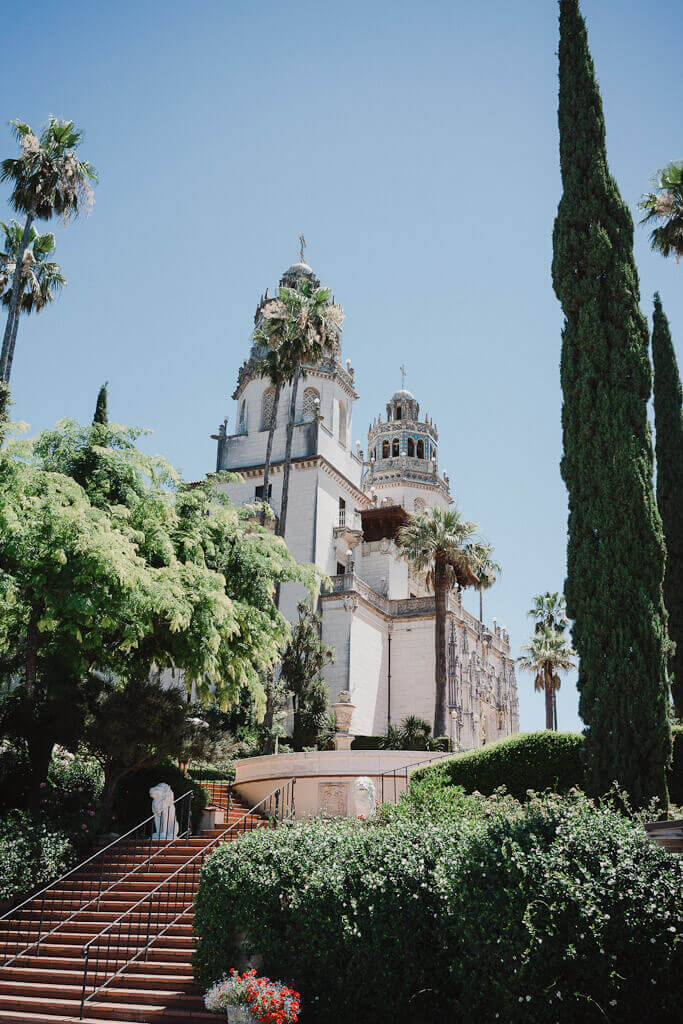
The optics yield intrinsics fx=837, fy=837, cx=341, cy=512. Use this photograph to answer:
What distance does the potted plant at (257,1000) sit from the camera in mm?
10711

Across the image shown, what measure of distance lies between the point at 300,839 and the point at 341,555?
108ft

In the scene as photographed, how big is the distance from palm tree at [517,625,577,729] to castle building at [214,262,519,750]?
3.42 meters

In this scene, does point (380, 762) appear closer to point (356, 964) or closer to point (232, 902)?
point (232, 902)

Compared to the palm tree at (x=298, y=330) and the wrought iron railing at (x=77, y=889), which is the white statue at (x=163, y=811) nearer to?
the wrought iron railing at (x=77, y=889)

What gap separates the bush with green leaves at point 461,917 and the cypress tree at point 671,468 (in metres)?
10.8

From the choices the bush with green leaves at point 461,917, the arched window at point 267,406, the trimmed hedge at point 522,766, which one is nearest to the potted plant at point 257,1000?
the bush with green leaves at point 461,917

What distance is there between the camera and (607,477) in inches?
663

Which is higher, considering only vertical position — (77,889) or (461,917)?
(461,917)

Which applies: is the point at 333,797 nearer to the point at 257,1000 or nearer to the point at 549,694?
the point at 257,1000

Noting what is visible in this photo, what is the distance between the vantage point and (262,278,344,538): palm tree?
3797 centimetres

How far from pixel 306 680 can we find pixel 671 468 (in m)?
18.3

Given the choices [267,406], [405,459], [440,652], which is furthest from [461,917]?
[405,459]

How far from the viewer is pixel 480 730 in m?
51.5

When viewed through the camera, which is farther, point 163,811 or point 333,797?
point 333,797
